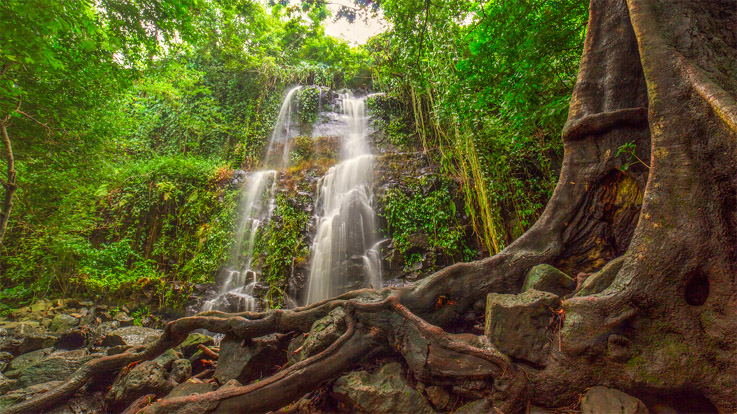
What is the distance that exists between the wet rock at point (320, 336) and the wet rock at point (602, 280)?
191cm

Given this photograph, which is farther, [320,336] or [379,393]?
[320,336]

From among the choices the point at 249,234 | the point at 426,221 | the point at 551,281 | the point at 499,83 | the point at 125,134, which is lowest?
the point at 551,281

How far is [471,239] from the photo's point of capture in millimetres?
6320

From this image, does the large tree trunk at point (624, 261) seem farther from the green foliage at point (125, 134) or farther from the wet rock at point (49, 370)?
the green foliage at point (125, 134)

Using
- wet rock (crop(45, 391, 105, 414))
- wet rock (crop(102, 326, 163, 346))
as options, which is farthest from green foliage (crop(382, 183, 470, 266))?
wet rock (crop(102, 326, 163, 346))

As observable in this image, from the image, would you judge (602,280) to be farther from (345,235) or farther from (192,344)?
(345,235)

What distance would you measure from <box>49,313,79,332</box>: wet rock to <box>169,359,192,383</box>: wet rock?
14.9 ft


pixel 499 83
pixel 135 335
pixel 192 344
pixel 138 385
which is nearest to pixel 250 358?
pixel 138 385

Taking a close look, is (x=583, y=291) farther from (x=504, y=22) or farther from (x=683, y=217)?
(x=504, y=22)

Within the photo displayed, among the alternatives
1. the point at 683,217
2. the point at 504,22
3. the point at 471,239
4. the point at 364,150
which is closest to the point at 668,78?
the point at 683,217

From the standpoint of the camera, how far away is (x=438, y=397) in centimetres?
199

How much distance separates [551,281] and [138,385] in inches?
149

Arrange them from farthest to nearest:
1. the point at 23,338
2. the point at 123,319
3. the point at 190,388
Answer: the point at 123,319, the point at 23,338, the point at 190,388

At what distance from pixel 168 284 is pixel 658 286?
9066mm
